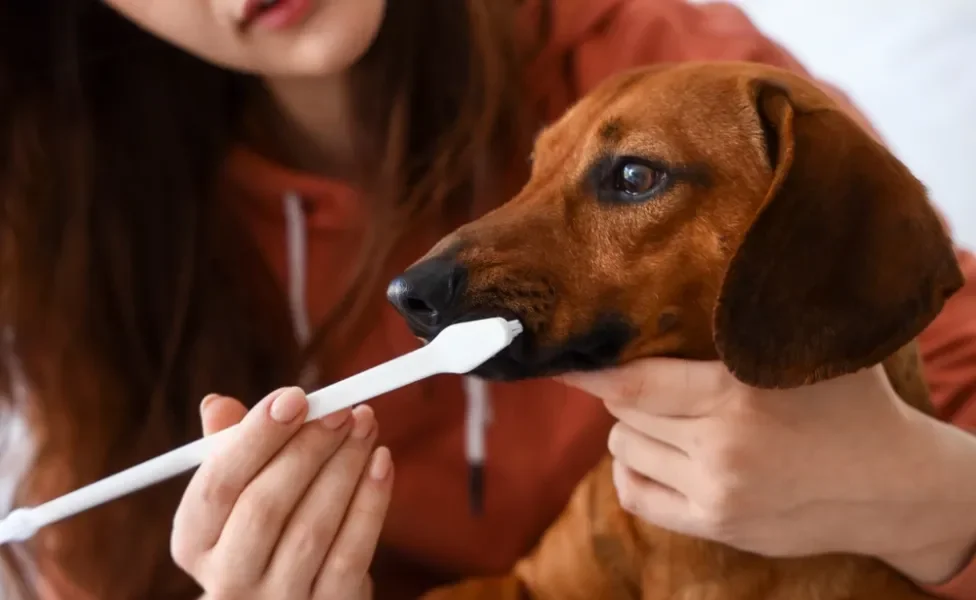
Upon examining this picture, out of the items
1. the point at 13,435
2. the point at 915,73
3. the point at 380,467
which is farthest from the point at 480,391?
the point at 915,73

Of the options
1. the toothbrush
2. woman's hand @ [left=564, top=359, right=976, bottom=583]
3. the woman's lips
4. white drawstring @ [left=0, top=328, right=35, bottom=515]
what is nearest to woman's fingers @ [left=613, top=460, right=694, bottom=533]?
woman's hand @ [left=564, top=359, right=976, bottom=583]

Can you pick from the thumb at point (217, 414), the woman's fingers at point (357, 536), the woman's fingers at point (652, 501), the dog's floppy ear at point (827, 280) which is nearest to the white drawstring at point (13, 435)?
the thumb at point (217, 414)

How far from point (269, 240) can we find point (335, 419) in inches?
21.4

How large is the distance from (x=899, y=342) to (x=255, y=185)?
0.89m

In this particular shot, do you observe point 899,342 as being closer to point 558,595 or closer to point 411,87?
point 558,595

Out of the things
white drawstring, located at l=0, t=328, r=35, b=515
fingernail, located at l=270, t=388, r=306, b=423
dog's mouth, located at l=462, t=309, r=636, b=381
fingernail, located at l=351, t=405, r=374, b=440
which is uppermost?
dog's mouth, located at l=462, t=309, r=636, b=381

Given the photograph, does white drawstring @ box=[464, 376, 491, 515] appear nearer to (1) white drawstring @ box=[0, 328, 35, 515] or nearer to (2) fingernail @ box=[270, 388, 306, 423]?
(2) fingernail @ box=[270, 388, 306, 423]

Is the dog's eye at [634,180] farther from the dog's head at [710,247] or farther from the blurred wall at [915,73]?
the blurred wall at [915,73]

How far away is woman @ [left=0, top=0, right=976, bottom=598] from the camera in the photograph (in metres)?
1.15

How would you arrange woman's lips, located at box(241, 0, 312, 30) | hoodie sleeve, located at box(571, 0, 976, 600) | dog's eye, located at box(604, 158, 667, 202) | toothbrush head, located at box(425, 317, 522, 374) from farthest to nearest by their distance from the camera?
hoodie sleeve, located at box(571, 0, 976, 600) < woman's lips, located at box(241, 0, 312, 30) < dog's eye, located at box(604, 158, 667, 202) < toothbrush head, located at box(425, 317, 522, 374)

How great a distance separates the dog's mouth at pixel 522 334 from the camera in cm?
71

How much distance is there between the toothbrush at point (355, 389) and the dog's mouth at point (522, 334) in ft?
0.05

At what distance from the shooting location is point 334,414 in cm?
80

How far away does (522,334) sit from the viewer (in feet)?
2.37
